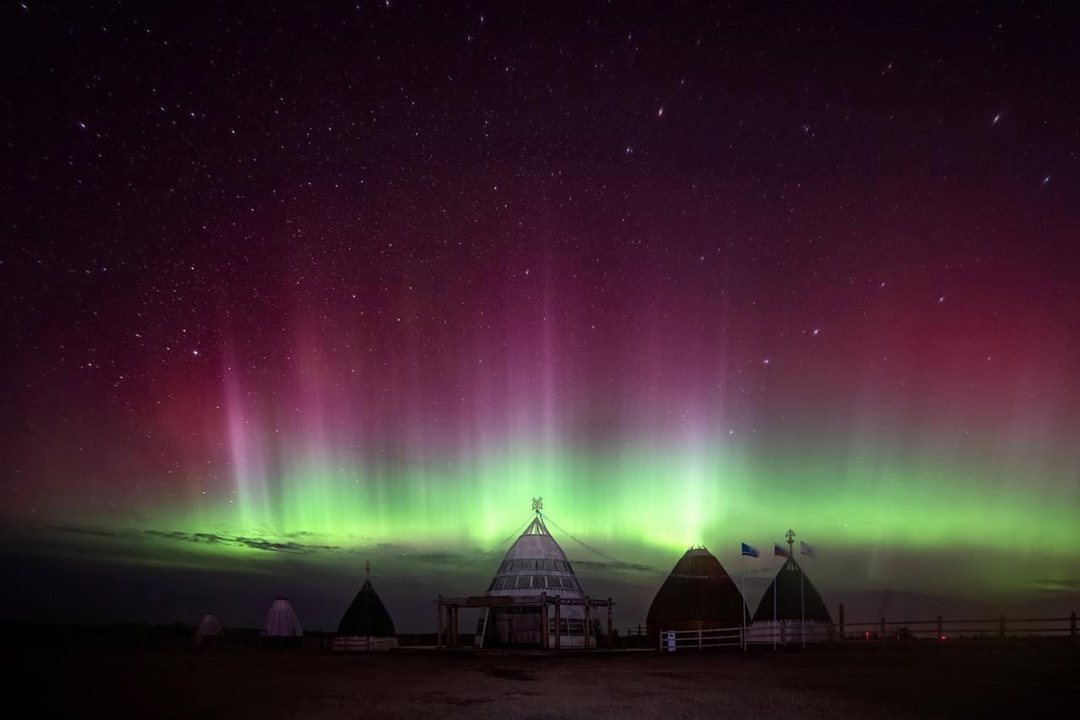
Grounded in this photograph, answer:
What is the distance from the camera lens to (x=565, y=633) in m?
45.4

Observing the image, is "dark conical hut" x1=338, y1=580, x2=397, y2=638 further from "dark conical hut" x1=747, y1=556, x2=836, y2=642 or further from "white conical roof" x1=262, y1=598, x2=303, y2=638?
"dark conical hut" x1=747, y1=556, x2=836, y2=642

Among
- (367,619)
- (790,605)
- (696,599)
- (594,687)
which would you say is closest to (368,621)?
(367,619)

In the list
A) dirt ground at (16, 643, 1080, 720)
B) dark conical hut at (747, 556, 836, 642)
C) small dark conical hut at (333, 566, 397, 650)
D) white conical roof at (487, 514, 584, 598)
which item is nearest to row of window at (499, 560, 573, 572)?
white conical roof at (487, 514, 584, 598)

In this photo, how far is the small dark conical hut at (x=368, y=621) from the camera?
53.4 metres

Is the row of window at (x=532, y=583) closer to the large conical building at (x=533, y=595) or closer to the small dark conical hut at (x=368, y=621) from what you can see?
the large conical building at (x=533, y=595)

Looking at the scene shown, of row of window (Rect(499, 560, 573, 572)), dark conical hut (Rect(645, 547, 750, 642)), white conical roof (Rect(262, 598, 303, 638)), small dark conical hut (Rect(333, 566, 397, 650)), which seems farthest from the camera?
white conical roof (Rect(262, 598, 303, 638))

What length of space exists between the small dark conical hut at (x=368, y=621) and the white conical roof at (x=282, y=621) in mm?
6397

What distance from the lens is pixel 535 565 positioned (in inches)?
1893

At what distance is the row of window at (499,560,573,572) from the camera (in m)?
48.1

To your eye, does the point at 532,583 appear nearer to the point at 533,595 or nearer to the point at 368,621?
the point at 533,595

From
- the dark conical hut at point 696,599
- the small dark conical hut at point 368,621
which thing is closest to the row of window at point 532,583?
the dark conical hut at point 696,599

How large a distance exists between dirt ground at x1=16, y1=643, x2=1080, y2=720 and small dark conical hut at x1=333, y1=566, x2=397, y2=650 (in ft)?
78.0

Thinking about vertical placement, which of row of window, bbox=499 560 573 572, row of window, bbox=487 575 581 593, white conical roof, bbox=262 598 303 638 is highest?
row of window, bbox=499 560 573 572

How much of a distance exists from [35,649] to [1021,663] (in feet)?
146
